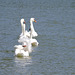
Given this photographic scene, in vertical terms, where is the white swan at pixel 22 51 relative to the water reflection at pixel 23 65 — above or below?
above

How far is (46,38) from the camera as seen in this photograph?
953 inches

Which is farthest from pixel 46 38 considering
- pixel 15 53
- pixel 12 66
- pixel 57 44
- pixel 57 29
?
pixel 12 66

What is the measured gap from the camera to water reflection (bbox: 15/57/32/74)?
16.4m

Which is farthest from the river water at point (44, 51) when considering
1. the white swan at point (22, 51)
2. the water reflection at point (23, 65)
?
the white swan at point (22, 51)

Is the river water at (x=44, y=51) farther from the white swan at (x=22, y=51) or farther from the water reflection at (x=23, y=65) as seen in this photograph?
the white swan at (x=22, y=51)

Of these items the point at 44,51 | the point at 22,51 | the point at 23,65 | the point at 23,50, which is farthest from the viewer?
the point at 44,51

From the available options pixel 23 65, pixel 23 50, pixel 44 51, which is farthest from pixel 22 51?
pixel 44 51

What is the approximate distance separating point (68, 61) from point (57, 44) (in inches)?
164

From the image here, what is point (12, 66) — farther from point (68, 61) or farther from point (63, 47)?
point (63, 47)

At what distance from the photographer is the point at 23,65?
57.1ft

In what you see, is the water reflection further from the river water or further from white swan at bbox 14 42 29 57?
white swan at bbox 14 42 29 57

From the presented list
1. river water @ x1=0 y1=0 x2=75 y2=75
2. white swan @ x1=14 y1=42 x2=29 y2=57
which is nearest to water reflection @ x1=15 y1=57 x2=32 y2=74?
river water @ x1=0 y1=0 x2=75 y2=75

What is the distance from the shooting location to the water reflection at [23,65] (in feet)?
53.9

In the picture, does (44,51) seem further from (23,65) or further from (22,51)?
(23,65)
